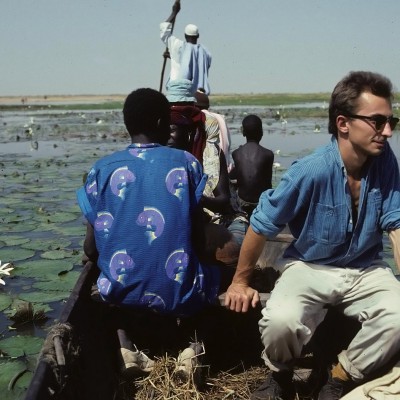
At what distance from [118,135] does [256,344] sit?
1786 centimetres

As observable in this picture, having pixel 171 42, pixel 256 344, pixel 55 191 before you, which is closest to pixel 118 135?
pixel 55 191

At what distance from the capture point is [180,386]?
2404 mm

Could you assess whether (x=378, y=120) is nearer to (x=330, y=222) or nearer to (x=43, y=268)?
(x=330, y=222)

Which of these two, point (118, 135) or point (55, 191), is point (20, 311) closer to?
point (55, 191)

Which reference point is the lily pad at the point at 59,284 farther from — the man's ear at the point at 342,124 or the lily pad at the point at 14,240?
the man's ear at the point at 342,124

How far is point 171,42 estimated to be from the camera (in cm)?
581

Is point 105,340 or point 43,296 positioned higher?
point 105,340

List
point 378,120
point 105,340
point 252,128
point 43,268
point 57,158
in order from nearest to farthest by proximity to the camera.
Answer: point 378,120, point 105,340, point 43,268, point 252,128, point 57,158

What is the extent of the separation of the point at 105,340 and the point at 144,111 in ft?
3.65

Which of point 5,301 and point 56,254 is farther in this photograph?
point 56,254

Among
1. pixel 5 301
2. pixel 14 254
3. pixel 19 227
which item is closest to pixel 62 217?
pixel 19 227

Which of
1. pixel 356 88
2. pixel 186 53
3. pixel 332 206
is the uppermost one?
pixel 186 53

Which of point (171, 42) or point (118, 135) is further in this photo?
point (118, 135)

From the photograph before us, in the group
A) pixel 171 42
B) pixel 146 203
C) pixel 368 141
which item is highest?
pixel 171 42
